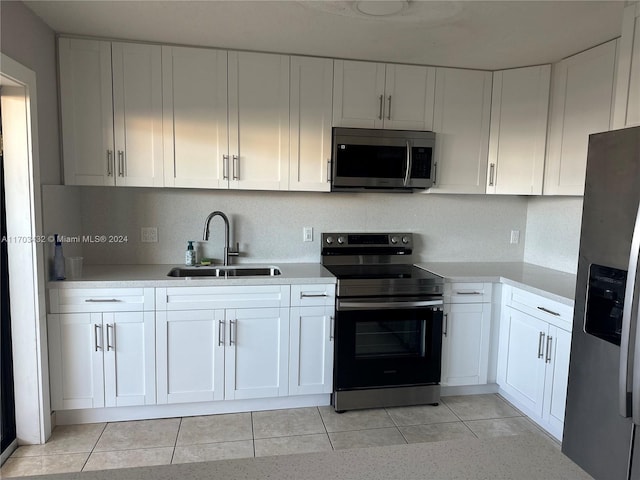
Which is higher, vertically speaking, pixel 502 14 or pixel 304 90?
pixel 502 14

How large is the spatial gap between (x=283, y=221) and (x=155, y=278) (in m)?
1.04

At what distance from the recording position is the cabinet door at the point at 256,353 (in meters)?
2.72

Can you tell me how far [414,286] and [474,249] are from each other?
1.03 m

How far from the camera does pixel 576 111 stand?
2830 mm

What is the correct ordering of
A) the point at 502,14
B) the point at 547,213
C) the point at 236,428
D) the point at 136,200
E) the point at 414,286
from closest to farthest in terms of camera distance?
the point at 502,14 < the point at 236,428 < the point at 414,286 < the point at 136,200 < the point at 547,213

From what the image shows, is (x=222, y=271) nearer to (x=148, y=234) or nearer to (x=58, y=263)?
(x=148, y=234)

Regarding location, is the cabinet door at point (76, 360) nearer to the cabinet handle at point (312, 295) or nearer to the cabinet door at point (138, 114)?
the cabinet door at point (138, 114)

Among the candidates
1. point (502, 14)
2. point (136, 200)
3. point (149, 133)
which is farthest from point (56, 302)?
point (502, 14)

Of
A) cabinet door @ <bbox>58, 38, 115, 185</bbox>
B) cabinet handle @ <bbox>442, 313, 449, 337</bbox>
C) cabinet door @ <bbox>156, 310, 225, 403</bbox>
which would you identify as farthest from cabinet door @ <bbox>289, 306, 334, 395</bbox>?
cabinet door @ <bbox>58, 38, 115, 185</bbox>

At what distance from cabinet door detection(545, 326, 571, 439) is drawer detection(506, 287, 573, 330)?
0.18 feet

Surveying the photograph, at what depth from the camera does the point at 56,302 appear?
2.50 metres

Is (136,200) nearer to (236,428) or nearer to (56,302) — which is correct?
(56,302)

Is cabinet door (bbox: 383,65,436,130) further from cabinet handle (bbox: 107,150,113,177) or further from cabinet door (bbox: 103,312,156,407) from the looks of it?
cabinet door (bbox: 103,312,156,407)

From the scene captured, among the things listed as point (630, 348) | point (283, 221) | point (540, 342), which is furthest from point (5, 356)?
point (540, 342)
